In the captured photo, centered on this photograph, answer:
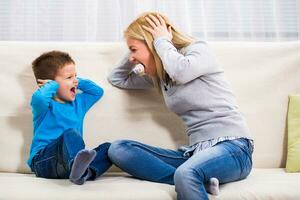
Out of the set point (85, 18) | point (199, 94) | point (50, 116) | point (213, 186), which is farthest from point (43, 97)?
point (85, 18)

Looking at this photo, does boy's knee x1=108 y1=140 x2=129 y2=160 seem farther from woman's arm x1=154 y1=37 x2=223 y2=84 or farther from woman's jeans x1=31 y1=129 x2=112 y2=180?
woman's arm x1=154 y1=37 x2=223 y2=84

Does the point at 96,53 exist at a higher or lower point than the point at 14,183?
higher

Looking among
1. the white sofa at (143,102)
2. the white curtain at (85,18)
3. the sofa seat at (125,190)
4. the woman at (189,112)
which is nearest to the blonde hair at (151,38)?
the woman at (189,112)

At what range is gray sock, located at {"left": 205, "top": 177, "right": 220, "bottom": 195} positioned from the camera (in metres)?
1.30

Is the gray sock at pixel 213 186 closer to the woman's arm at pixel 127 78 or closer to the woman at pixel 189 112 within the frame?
the woman at pixel 189 112

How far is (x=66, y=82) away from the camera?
1.70 meters

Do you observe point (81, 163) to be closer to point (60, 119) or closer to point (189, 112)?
point (60, 119)

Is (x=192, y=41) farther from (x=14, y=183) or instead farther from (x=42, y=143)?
(x=14, y=183)

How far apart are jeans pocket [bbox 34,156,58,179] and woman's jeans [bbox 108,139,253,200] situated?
7.9 inches

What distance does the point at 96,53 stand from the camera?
6.12ft

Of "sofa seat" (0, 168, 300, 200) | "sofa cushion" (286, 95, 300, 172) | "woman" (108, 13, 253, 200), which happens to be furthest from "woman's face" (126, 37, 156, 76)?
"sofa cushion" (286, 95, 300, 172)

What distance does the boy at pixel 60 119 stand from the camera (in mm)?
1479

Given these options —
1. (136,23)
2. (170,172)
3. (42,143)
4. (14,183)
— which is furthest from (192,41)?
(14,183)

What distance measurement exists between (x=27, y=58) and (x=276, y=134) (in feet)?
3.69
